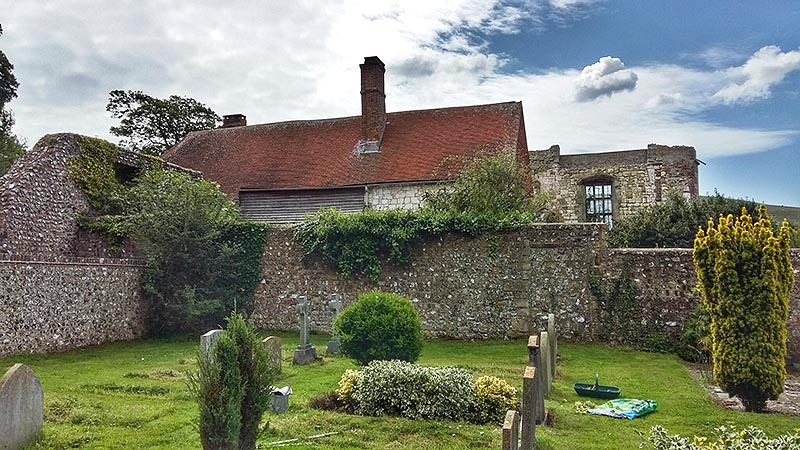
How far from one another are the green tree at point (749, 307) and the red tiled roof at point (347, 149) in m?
13.3

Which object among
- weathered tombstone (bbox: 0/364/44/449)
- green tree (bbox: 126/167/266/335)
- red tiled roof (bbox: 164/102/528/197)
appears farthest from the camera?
red tiled roof (bbox: 164/102/528/197)

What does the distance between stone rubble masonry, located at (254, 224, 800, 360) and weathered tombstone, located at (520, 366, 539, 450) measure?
9.45 m

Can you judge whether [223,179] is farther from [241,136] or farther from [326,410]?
[326,410]

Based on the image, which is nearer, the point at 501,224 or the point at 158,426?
the point at 158,426

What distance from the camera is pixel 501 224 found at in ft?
53.7

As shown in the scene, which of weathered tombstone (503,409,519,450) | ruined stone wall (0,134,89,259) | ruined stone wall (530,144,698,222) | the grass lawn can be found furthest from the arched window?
weathered tombstone (503,409,519,450)

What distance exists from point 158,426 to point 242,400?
97.7 inches

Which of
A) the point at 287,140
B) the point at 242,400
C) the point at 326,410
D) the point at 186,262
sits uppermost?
the point at 287,140

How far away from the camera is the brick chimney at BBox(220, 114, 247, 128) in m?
29.3

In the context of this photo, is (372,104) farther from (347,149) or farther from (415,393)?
(415,393)

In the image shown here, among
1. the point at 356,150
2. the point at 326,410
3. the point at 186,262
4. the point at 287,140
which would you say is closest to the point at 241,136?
the point at 287,140

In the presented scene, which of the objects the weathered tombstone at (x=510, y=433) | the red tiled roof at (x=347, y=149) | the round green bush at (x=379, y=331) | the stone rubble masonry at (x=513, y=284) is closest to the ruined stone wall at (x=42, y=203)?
the stone rubble masonry at (x=513, y=284)

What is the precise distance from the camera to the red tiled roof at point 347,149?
22.6 m

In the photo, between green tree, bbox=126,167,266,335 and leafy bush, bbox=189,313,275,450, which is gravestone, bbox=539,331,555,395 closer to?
leafy bush, bbox=189,313,275,450
